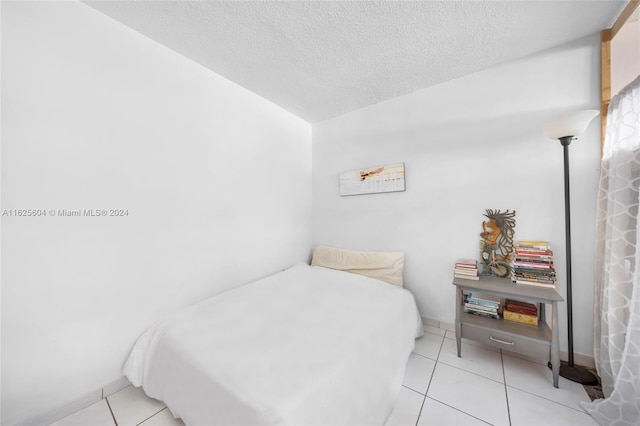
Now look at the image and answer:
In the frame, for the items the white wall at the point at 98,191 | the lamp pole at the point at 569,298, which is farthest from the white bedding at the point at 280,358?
the lamp pole at the point at 569,298

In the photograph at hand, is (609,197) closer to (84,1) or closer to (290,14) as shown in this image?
(290,14)

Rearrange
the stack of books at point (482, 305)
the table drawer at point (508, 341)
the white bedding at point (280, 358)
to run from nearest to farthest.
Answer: the white bedding at point (280, 358), the table drawer at point (508, 341), the stack of books at point (482, 305)

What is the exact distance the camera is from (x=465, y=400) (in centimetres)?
142

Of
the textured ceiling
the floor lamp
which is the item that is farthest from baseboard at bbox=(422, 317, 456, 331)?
the textured ceiling

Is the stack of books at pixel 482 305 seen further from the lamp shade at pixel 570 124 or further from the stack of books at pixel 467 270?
the lamp shade at pixel 570 124

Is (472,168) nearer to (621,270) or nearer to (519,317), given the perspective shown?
(621,270)

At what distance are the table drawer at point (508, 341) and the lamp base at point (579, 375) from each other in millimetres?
245

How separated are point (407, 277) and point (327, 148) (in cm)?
195

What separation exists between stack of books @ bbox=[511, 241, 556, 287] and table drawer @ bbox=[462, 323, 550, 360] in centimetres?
42

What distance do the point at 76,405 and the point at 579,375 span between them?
333cm

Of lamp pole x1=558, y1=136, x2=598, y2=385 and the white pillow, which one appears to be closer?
lamp pole x1=558, y1=136, x2=598, y2=385

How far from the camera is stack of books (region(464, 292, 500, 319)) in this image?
186 centimetres

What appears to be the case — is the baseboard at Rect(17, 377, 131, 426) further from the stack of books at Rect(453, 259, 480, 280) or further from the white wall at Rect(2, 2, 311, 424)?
the stack of books at Rect(453, 259, 480, 280)

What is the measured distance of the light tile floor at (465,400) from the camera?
51.0 inches
